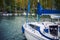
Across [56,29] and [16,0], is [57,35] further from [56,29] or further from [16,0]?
[16,0]

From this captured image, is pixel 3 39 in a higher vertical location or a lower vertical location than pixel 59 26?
lower

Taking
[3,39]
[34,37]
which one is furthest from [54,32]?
[3,39]

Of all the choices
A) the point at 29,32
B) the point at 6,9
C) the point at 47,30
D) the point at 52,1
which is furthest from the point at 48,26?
the point at 6,9

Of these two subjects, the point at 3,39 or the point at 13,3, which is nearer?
the point at 3,39

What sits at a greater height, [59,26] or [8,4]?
[59,26]

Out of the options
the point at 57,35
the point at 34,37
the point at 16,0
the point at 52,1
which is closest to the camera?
the point at 57,35

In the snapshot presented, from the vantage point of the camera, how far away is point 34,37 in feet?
84.4

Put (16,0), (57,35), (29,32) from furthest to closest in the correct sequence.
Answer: (16,0), (29,32), (57,35)

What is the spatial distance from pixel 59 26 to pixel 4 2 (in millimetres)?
77368

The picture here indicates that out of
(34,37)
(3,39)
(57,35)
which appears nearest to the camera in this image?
(57,35)

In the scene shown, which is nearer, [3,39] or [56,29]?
[56,29]

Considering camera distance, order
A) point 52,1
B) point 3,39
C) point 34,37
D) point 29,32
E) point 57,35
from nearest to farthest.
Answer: point 57,35
point 34,37
point 29,32
point 3,39
point 52,1

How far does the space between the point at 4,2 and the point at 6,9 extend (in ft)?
15.3

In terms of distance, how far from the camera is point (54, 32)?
24891mm
